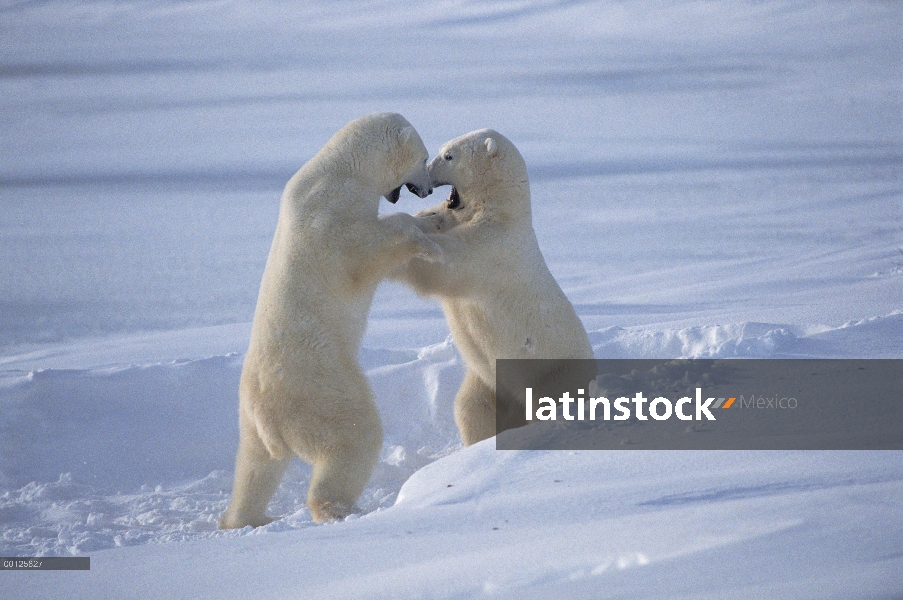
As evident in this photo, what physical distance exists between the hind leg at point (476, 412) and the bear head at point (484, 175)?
76 cm

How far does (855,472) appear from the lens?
2.41 meters

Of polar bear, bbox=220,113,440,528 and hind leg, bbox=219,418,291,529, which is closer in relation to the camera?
polar bear, bbox=220,113,440,528

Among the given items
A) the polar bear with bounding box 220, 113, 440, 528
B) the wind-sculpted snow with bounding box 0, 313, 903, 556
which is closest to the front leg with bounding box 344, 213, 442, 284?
the polar bear with bounding box 220, 113, 440, 528

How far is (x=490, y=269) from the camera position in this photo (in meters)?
3.87

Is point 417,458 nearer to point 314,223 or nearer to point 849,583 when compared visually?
point 314,223

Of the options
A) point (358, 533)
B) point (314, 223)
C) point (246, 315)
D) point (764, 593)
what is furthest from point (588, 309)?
point (764, 593)

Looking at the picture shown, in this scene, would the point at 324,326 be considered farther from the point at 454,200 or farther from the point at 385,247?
the point at 454,200

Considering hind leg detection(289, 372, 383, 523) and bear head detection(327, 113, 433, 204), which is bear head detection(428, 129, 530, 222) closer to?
bear head detection(327, 113, 433, 204)

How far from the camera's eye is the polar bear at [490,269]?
384 cm

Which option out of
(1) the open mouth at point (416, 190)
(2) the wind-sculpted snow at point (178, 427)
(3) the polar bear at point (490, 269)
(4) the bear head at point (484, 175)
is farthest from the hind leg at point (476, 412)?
Result: (1) the open mouth at point (416, 190)

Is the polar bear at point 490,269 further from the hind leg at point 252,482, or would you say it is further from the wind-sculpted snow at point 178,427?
the hind leg at point 252,482

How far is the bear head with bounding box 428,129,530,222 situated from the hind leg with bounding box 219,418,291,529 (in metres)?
1.26

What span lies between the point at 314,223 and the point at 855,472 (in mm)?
1973

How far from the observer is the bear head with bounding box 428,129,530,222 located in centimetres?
398
